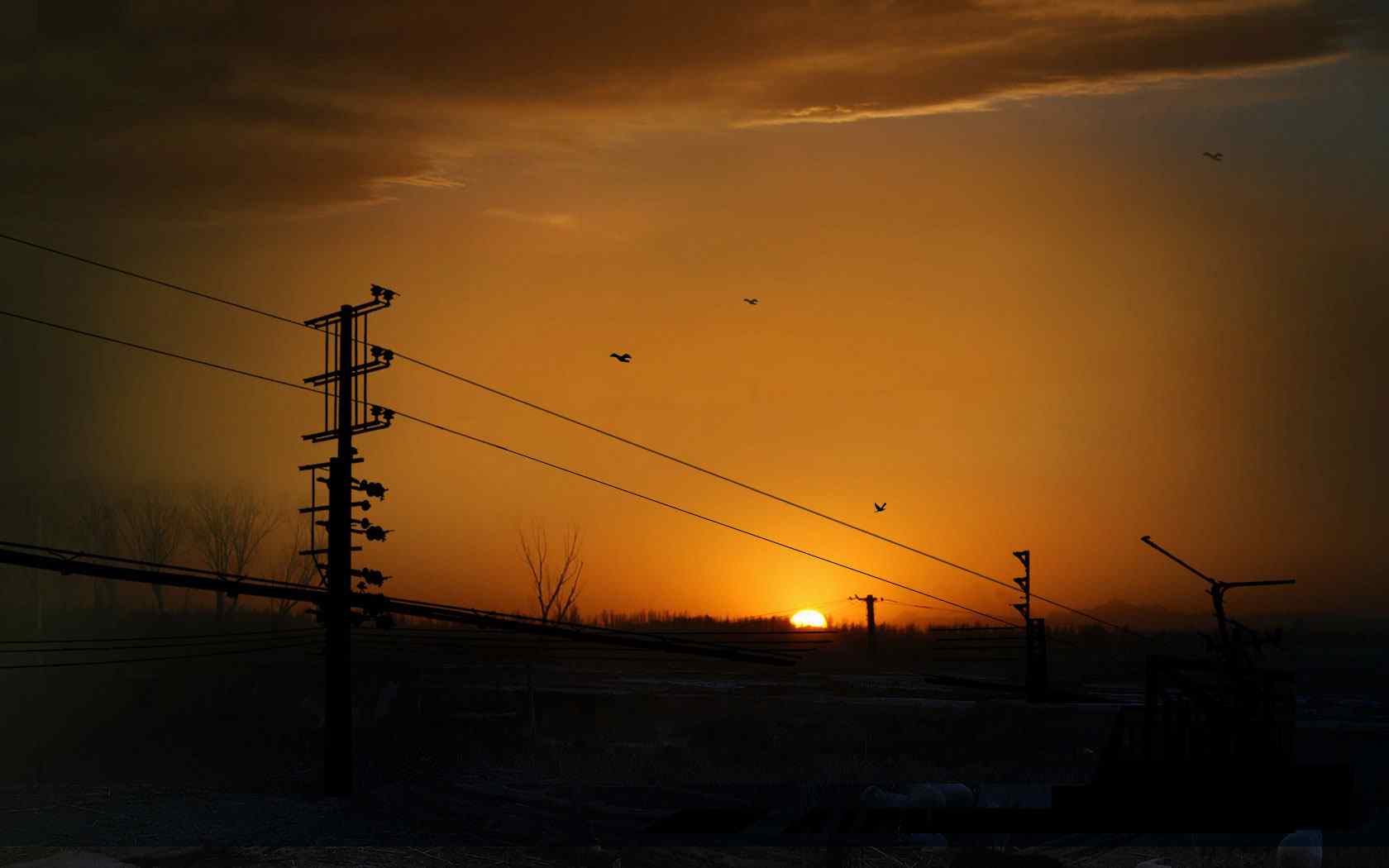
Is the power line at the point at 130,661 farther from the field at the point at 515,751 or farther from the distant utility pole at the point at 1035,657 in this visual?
the distant utility pole at the point at 1035,657

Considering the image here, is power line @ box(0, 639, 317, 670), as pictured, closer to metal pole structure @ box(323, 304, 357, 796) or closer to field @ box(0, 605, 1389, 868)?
field @ box(0, 605, 1389, 868)

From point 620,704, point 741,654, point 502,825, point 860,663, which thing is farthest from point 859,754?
point 860,663

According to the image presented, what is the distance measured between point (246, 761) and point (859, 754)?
1041 inches

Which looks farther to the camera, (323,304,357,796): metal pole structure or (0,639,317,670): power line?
(0,639,317,670): power line

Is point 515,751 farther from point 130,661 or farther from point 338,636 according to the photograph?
point 130,661

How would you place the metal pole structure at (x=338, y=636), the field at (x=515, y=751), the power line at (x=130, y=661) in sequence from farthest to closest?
the power line at (x=130, y=661), the metal pole structure at (x=338, y=636), the field at (x=515, y=751)

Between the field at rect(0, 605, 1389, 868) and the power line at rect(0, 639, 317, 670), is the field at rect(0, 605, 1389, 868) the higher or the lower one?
the lower one

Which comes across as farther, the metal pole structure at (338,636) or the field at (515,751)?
the metal pole structure at (338,636)

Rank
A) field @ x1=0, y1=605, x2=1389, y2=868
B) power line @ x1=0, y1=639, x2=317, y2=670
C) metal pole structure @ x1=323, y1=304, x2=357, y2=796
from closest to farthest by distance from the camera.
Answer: field @ x1=0, y1=605, x2=1389, y2=868, metal pole structure @ x1=323, y1=304, x2=357, y2=796, power line @ x1=0, y1=639, x2=317, y2=670

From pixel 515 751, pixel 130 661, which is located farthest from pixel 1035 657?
pixel 130 661

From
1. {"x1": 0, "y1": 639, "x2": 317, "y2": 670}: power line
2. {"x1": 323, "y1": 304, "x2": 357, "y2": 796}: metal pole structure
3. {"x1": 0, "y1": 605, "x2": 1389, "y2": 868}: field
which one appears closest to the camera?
{"x1": 0, "y1": 605, "x2": 1389, "y2": 868}: field

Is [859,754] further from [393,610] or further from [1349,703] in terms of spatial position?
[1349,703]

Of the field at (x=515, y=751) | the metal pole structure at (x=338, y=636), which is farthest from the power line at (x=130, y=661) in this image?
the metal pole structure at (x=338, y=636)

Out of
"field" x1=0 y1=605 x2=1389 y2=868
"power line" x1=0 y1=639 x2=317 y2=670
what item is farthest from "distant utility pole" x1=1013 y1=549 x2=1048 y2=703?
"power line" x1=0 y1=639 x2=317 y2=670
